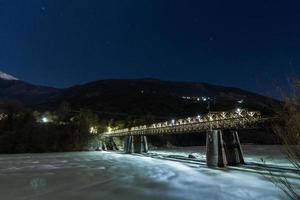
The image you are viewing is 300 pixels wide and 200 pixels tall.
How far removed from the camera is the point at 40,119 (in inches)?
7249

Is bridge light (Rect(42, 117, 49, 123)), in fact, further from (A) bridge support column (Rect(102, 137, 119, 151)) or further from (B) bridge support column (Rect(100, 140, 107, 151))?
(A) bridge support column (Rect(102, 137, 119, 151))

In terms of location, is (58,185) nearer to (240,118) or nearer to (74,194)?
(74,194)

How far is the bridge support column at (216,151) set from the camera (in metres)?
52.0

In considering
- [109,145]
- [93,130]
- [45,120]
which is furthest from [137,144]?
[45,120]

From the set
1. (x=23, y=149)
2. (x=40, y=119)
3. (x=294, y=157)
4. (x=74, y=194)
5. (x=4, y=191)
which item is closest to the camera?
(x=294, y=157)

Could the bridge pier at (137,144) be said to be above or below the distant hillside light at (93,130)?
below

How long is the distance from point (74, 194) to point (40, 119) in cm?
16479

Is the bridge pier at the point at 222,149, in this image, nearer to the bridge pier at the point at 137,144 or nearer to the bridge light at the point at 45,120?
the bridge pier at the point at 137,144

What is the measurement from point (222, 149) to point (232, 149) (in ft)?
9.00

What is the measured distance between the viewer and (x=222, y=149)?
172 ft

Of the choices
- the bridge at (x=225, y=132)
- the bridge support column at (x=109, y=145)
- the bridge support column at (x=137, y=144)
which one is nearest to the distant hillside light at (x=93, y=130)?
the bridge support column at (x=109, y=145)

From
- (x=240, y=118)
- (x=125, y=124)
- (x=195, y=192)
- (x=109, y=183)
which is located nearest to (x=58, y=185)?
(x=109, y=183)

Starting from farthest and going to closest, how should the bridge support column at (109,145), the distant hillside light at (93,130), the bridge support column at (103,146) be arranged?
the distant hillside light at (93,130) < the bridge support column at (103,146) < the bridge support column at (109,145)

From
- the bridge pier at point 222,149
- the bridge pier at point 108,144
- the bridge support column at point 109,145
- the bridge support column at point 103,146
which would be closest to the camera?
the bridge pier at point 222,149
